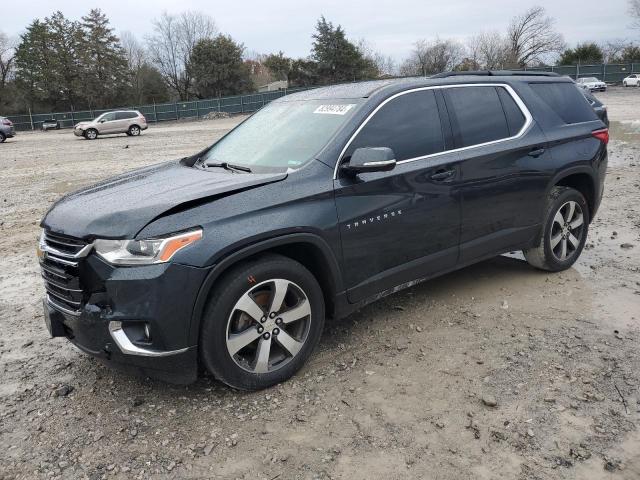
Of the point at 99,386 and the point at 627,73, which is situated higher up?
the point at 627,73

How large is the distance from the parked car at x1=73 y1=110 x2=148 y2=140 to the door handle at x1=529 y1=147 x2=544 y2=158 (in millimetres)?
30521

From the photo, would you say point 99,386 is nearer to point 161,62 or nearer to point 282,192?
point 282,192

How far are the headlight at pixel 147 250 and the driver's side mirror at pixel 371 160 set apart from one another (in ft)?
3.83

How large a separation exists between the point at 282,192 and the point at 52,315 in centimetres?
158

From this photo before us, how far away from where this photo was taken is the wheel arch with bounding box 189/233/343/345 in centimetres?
302

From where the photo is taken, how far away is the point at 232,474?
8.95 feet

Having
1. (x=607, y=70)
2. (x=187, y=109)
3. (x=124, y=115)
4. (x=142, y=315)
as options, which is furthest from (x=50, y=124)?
(x=142, y=315)

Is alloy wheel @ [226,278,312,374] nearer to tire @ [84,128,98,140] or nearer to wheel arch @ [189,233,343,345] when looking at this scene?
wheel arch @ [189,233,343,345]

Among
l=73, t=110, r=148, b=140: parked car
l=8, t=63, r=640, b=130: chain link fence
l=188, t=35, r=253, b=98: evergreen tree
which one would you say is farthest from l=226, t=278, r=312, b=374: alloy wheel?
l=188, t=35, r=253, b=98: evergreen tree

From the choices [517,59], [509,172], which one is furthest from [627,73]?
[509,172]

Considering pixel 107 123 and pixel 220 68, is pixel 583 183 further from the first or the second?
pixel 220 68

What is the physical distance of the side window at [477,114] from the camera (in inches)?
171

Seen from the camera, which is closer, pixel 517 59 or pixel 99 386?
pixel 99 386

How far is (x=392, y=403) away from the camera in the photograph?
10.7ft
